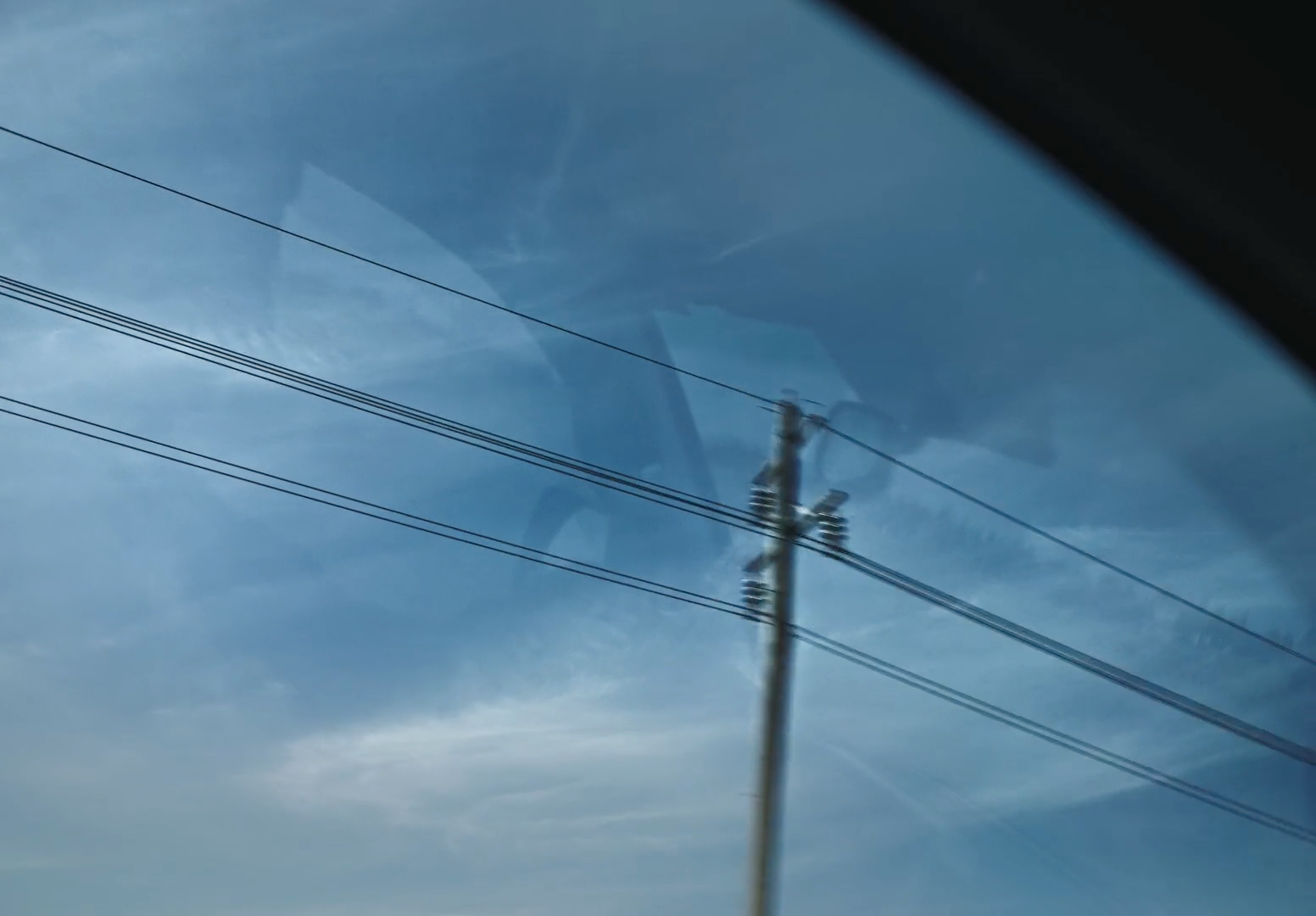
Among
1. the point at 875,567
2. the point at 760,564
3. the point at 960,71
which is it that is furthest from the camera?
the point at 875,567

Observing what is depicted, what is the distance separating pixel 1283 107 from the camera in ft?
10.6

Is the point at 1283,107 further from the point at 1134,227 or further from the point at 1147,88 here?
the point at 1134,227

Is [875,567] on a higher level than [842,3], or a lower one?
higher

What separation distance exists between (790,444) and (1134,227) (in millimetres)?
11031

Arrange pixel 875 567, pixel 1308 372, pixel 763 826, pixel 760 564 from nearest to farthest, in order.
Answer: pixel 1308 372, pixel 763 826, pixel 760 564, pixel 875 567

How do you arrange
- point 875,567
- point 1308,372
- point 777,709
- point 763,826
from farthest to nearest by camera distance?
point 875,567 < point 777,709 < point 763,826 < point 1308,372

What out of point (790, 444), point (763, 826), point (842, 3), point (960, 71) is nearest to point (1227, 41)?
point (960, 71)

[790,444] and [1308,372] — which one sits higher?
[790,444]

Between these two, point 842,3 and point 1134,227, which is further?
point 1134,227

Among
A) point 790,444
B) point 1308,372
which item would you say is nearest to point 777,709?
point 790,444

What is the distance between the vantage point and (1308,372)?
416 cm

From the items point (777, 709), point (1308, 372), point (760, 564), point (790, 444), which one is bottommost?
point (1308, 372)

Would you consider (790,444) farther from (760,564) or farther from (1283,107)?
(1283,107)

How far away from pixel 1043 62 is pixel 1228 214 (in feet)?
2.83
